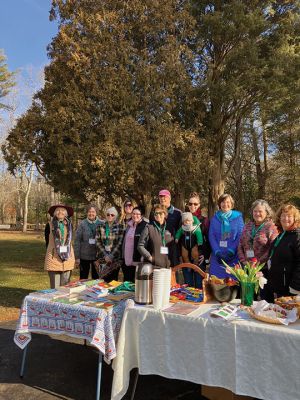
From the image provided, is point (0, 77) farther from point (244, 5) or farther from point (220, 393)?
point (220, 393)

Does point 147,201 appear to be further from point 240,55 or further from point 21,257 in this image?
point 21,257

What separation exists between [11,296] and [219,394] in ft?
18.5

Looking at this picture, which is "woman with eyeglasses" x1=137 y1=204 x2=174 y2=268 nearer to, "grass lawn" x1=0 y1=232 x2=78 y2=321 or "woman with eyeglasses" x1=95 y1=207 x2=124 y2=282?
"woman with eyeglasses" x1=95 y1=207 x2=124 y2=282

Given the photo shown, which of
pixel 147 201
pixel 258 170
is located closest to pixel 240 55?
pixel 147 201

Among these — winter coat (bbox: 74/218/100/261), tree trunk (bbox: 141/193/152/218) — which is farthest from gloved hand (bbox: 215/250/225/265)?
tree trunk (bbox: 141/193/152/218)

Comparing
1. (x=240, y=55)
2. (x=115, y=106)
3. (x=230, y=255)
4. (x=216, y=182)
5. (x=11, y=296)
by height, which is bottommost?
(x=11, y=296)

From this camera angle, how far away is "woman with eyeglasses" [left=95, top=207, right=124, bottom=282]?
547cm

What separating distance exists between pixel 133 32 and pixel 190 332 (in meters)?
10.3

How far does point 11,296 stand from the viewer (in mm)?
7594

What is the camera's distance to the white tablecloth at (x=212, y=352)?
247cm

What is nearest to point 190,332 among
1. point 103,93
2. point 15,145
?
point 103,93

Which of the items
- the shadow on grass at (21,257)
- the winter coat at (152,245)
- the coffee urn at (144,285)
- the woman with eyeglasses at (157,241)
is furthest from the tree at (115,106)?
the coffee urn at (144,285)

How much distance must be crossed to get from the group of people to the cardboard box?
1.06 m

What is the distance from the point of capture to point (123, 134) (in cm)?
1021
